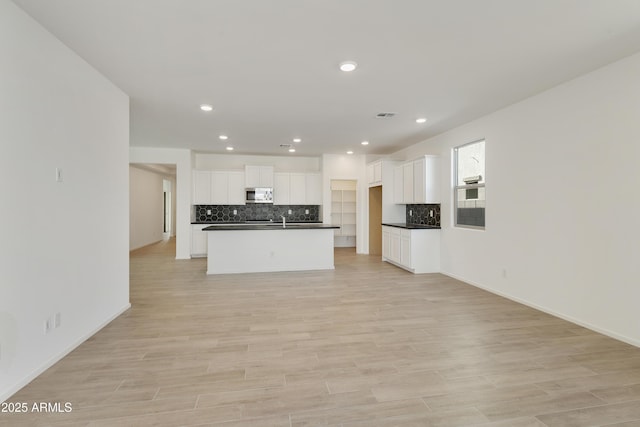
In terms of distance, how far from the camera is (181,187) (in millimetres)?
7469

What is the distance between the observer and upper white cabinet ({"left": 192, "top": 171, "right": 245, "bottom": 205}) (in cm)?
788

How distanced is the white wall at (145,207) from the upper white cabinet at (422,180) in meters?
7.78

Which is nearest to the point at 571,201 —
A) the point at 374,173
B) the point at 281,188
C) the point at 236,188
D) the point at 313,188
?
the point at 374,173

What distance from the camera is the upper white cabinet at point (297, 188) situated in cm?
826

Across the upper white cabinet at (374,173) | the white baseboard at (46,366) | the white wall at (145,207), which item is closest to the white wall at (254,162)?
the upper white cabinet at (374,173)

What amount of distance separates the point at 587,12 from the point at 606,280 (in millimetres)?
2602

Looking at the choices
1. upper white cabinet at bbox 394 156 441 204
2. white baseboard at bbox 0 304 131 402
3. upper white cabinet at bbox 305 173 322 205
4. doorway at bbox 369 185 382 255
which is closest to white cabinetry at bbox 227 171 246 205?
upper white cabinet at bbox 305 173 322 205

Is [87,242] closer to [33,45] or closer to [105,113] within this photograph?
[105,113]

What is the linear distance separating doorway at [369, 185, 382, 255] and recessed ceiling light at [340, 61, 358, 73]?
5486mm

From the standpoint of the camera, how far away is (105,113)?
10.9 ft

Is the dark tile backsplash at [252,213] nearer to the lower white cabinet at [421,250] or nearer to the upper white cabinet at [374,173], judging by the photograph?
the upper white cabinet at [374,173]

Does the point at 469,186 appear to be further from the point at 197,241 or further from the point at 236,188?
the point at 197,241

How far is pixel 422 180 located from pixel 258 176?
14.0ft

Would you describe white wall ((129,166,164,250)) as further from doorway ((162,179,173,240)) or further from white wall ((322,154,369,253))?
white wall ((322,154,369,253))
